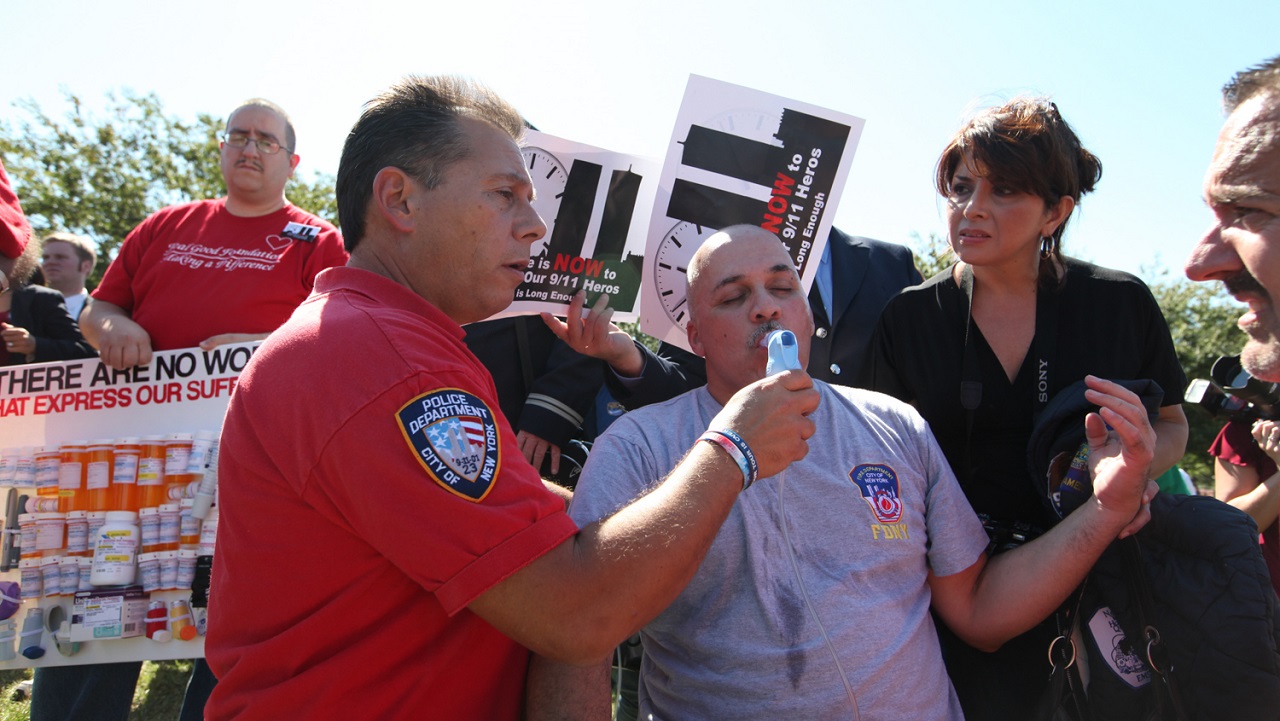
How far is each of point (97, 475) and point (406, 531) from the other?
9.35ft

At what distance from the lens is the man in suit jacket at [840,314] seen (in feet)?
10.4

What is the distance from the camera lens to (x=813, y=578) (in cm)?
211

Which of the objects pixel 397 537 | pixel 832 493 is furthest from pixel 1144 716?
pixel 397 537

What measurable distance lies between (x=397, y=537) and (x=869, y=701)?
1222 millimetres

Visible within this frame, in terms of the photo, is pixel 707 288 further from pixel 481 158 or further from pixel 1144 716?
pixel 1144 716

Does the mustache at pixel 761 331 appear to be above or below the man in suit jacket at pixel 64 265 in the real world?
above

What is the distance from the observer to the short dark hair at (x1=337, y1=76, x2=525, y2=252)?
1.87 meters

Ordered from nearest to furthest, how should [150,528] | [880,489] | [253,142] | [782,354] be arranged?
[782,354] < [880,489] < [150,528] < [253,142]

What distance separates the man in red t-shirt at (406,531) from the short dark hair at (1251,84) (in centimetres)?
107

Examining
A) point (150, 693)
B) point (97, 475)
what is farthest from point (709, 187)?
point (150, 693)

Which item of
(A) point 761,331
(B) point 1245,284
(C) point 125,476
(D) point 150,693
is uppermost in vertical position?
(B) point 1245,284

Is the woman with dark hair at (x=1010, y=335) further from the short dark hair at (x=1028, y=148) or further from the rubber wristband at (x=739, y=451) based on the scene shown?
the rubber wristband at (x=739, y=451)

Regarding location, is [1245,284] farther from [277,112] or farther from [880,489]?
[277,112]

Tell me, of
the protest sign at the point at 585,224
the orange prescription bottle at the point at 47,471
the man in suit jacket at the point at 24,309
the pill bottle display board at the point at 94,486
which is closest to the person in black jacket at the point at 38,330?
the man in suit jacket at the point at 24,309
